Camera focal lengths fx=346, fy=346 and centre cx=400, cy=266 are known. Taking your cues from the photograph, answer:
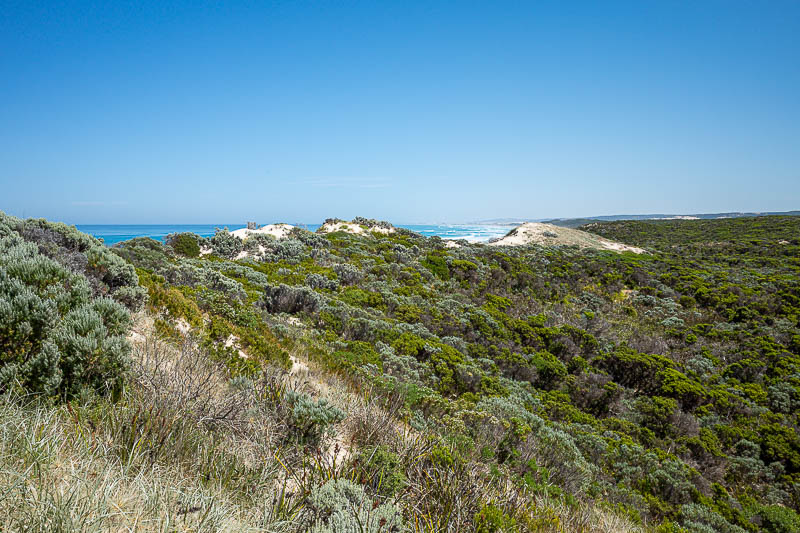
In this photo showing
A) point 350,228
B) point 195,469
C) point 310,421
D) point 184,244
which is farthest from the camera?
point 350,228

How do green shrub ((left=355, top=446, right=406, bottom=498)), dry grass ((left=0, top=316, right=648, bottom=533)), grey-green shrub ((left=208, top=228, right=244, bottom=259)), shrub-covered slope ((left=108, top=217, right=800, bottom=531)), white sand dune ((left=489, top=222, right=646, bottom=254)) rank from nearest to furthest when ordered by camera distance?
dry grass ((left=0, top=316, right=648, bottom=533)), green shrub ((left=355, top=446, right=406, bottom=498)), shrub-covered slope ((left=108, top=217, right=800, bottom=531)), grey-green shrub ((left=208, top=228, right=244, bottom=259)), white sand dune ((left=489, top=222, right=646, bottom=254))

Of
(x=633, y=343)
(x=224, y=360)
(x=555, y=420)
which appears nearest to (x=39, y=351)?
(x=224, y=360)

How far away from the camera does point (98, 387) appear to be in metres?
2.99

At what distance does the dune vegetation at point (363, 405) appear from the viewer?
226cm

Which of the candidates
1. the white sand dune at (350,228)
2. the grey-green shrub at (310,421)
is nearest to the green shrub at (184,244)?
the white sand dune at (350,228)

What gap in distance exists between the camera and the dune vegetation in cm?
226

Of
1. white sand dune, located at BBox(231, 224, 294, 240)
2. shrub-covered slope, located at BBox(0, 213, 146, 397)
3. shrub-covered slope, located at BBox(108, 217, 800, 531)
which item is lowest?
shrub-covered slope, located at BBox(108, 217, 800, 531)

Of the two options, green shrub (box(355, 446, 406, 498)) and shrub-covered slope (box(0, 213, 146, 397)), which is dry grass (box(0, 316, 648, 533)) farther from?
shrub-covered slope (box(0, 213, 146, 397))

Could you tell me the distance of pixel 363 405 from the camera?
13.2ft

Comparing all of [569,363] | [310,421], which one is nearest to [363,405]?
[310,421]

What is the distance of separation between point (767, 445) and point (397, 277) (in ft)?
37.4

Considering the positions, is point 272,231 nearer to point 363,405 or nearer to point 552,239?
point 363,405

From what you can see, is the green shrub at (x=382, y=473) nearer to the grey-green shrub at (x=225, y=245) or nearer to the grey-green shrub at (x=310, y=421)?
the grey-green shrub at (x=310, y=421)

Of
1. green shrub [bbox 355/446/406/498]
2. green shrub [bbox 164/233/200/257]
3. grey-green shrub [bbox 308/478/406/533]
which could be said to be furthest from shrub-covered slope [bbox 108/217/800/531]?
grey-green shrub [bbox 308/478/406/533]
